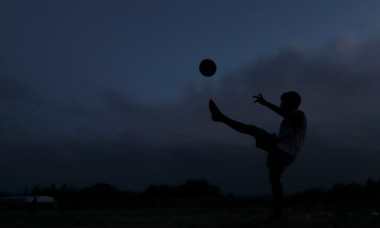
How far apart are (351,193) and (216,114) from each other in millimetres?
21405

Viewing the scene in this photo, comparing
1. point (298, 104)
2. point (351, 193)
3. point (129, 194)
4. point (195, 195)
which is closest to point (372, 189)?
point (351, 193)

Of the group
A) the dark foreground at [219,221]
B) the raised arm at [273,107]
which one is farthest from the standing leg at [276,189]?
the raised arm at [273,107]

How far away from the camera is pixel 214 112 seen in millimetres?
6262

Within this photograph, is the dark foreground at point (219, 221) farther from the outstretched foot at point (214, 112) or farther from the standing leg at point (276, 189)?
the outstretched foot at point (214, 112)

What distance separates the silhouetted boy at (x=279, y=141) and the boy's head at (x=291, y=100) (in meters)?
0.14

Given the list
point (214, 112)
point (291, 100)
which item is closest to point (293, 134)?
point (291, 100)

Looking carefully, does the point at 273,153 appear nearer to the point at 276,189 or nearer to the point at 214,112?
the point at 276,189

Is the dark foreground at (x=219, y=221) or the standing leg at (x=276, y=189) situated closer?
the dark foreground at (x=219, y=221)

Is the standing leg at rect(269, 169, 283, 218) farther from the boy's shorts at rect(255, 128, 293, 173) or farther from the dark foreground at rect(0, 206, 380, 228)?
the dark foreground at rect(0, 206, 380, 228)

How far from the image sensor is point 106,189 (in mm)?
76938

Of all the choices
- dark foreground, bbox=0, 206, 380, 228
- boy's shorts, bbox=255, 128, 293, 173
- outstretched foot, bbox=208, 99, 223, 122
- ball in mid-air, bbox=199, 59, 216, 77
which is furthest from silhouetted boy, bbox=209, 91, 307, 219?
ball in mid-air, bbox=199, 59, 216, 77

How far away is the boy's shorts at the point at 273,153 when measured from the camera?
5.54m

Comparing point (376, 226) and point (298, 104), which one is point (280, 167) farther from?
point (376, 226)

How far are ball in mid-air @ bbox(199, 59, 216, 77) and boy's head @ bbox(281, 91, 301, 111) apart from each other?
2096 millimetres
